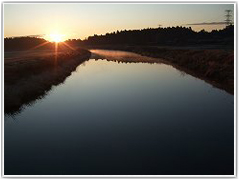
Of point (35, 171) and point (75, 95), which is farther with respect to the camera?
point (75, 95)

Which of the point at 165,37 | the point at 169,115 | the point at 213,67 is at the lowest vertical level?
the point at 169,115

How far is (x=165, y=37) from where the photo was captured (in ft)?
577

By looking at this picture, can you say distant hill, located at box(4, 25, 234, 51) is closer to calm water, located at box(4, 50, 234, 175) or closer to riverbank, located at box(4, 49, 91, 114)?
riverbank, located at box(4, 49, 91, 114)

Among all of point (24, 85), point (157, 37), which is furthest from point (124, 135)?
point (157, 37)

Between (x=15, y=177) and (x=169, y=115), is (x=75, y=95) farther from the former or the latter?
(x=15, y=177)

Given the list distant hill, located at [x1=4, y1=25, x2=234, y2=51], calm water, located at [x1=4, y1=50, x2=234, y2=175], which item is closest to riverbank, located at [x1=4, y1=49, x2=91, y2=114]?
calm water, located at [x1=4, y1=50, x2=234, y2=175]

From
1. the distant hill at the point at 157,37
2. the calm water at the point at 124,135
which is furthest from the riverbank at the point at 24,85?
the distant hill at the point at 157,37

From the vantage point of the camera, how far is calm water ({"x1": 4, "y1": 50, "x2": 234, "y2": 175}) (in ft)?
39.3

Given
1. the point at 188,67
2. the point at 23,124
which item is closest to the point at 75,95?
the point at 23,124

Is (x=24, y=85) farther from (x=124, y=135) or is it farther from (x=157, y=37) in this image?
(x=157, y=37)

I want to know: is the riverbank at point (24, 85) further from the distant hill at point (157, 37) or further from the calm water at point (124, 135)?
the distant hill at point (157, 37)

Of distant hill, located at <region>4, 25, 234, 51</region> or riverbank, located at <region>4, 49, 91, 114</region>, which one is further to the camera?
distant hill, located at <region>4, 25, 234, 51</region>

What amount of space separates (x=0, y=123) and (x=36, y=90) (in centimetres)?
1380

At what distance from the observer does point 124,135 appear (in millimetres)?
15367
